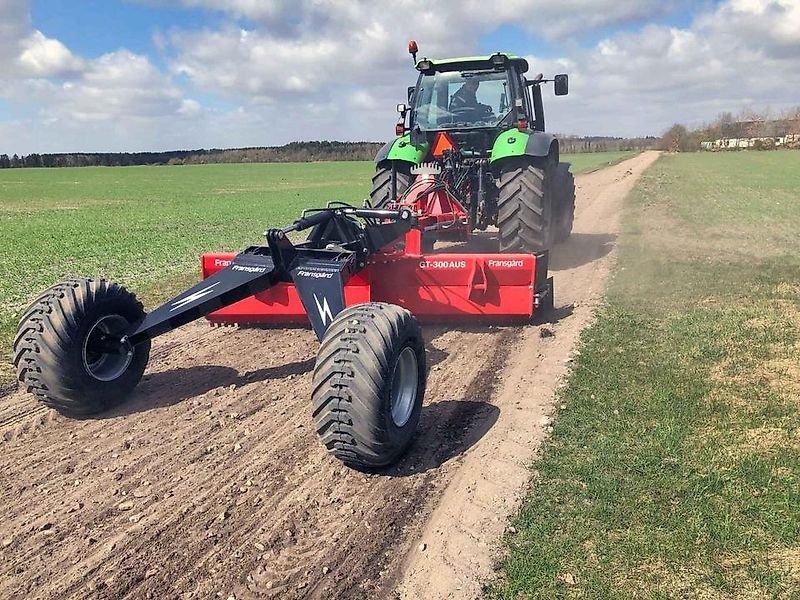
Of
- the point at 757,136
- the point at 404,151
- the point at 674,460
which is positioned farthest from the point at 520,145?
the point at 757,136

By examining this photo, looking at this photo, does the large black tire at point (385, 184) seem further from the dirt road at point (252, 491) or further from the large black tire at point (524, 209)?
the dirt road at point (252, 491)

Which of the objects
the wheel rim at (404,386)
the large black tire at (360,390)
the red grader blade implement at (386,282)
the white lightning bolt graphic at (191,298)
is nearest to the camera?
the large black tire at (360,390)

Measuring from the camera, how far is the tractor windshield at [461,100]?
29.6 feet

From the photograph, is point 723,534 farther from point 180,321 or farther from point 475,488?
point 180,321

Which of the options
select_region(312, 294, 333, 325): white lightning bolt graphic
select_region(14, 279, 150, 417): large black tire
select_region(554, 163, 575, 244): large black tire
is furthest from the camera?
select_region(554, 163, 575, 244): large black tire

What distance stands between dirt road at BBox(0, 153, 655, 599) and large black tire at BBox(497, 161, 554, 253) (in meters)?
2.90

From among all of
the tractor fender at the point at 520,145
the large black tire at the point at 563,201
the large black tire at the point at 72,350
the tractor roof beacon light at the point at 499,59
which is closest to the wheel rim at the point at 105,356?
the large black tire at the point at 72,350

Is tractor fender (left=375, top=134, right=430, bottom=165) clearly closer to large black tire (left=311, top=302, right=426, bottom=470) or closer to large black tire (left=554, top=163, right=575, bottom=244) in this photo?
large black tire (left=554, top=163, right=575, bottom=244)

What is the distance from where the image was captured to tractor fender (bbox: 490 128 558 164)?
26.5 ft

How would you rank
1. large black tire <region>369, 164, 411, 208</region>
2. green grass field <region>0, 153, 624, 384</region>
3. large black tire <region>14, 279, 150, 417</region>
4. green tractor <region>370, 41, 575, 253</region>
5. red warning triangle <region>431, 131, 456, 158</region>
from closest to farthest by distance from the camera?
large black tire <region>14, 279, 150, 417</region> → green tractor <region>370, 41, 575, 253</region> → red warning triangle <region>431, 131, 456, 158</region> → large black tire <region>369, 164, 411, 208</region> → green grass field <region>0, 153, 624, 384</region>

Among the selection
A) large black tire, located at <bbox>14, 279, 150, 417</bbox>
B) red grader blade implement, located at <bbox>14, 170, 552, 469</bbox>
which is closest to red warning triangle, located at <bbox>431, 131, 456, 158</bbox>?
red grader blade implement, located at <bbox>14, 170, 552, 469</bbox>

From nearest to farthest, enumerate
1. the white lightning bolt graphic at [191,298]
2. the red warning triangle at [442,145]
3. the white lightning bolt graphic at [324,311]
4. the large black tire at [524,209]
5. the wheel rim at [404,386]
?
the wheel rim at [404,386], the white lightning bolt graphic at [324,311], the white lightning bolt graphic at [191,298], the large black tire at [524,209], the red warning triangle at [442,145]

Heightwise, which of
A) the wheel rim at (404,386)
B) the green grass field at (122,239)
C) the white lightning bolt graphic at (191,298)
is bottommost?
the green grass field at (122,239)

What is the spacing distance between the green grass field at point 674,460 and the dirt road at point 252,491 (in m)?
0.24
